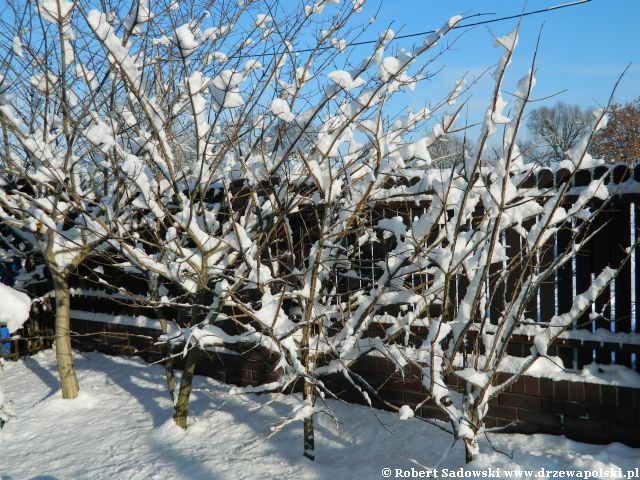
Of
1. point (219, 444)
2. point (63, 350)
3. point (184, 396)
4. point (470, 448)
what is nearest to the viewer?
point (470, 448)

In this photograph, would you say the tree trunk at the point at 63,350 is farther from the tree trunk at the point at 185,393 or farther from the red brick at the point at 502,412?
the red brick at the point at 502,412

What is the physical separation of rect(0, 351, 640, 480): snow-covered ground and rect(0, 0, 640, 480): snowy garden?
19 millimetres

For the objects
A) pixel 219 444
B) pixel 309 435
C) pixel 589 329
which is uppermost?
pixel 589 329

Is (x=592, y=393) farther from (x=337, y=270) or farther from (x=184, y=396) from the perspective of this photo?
(x=184, y=396)

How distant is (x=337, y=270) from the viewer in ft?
13.3

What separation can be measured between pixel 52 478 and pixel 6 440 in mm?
891

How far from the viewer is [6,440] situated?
389 centimetres

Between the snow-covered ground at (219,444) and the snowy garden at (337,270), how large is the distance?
2 cm

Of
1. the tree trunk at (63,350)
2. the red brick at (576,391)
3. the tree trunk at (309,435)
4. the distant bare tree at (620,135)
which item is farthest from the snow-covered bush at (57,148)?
the distant bare tree at (620,135)

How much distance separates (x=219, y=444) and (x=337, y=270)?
147cm

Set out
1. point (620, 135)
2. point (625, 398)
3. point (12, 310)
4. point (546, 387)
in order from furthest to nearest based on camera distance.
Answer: point (620, 135) → point (546, 387) → point (625, 398) → point (12, 310)

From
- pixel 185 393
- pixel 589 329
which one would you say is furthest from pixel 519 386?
pixel 185 393

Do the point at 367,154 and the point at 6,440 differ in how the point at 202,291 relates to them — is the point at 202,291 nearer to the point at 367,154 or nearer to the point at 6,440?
the point at 367,154

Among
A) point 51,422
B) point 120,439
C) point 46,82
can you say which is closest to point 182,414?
point 120,439
